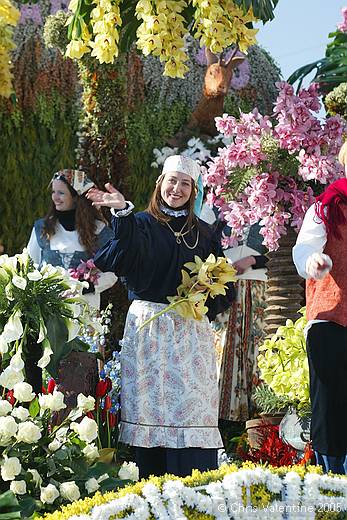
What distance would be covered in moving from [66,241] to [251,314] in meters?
1.21

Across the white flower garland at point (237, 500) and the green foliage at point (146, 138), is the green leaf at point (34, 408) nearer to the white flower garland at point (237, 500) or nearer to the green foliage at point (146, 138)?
the white flower garland at point (237, 500)

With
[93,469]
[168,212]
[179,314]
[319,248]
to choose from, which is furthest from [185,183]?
[93,469]

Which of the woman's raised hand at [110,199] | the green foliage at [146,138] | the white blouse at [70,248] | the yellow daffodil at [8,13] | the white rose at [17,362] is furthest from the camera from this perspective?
the green foliage at [146,138]

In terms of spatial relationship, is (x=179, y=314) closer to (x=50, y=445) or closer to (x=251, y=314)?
(x=50, y=445)

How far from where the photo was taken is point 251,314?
→ 229 inches

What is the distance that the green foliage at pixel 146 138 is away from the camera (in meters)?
8.16

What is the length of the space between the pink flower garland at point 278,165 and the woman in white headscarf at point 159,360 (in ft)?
2.65

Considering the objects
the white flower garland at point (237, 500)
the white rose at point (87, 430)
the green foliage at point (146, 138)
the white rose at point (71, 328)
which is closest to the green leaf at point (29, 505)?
the white rose at point (87, 430)

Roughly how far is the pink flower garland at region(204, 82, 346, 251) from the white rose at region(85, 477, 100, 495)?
229cm

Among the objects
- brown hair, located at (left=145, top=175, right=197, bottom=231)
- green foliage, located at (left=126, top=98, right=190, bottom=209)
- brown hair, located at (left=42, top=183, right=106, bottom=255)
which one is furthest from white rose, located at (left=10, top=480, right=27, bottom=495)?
green foliage, located at (left=126, top=98, right=190, bottom=209)

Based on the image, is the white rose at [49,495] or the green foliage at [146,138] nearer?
the white rose at [49,495]

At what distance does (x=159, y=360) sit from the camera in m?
3.90

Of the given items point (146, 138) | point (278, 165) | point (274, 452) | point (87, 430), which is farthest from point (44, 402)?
point (146, 138)

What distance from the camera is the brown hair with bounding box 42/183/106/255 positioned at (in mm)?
5828
